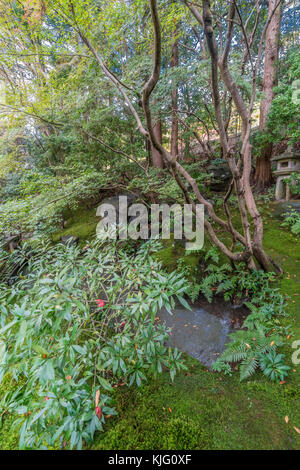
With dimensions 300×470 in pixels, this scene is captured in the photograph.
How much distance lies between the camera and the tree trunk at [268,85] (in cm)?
458

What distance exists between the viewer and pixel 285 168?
4348 mm

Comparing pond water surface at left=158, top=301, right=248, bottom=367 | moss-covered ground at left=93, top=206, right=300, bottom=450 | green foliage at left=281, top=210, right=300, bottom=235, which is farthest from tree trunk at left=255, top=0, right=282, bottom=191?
moss-covered ground at left=93, top=206, right=300, bottom=450

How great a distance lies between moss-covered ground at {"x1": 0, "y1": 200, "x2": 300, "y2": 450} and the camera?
125 cm

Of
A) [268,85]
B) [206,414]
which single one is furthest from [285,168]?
[206,414]

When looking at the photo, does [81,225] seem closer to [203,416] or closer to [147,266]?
[147,266]

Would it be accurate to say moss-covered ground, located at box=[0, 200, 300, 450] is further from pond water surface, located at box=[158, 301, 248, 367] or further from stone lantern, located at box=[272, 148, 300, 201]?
stone lantern, located at box=[272, 148, 300, 201]

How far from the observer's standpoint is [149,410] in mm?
1439

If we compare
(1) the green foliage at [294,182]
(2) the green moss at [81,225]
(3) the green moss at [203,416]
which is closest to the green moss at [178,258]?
(3) the green moss at [203,416]

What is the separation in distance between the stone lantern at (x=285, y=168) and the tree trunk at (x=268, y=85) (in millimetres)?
765

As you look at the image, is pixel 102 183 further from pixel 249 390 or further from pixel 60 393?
pixel 249 390

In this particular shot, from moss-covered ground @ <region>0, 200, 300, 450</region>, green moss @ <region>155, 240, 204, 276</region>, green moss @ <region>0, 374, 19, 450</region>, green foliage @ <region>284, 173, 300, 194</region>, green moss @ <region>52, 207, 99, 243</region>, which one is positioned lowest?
green moss @ <region>0, 374, 19, 450</region>

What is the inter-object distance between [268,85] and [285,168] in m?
2.27

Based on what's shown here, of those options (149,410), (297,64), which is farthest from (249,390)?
(297,64)

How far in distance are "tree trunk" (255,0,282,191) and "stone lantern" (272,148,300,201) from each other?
0.77m
